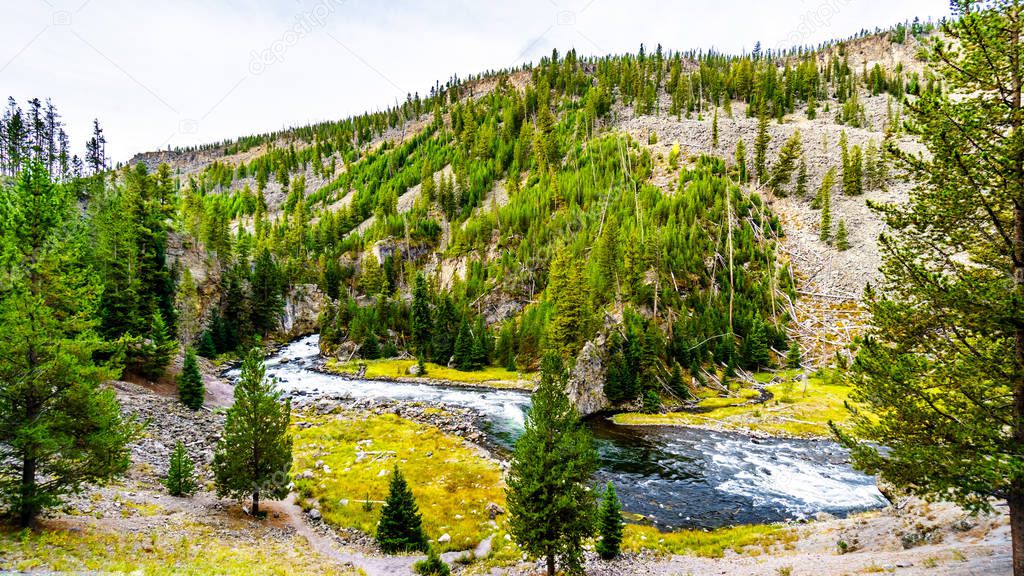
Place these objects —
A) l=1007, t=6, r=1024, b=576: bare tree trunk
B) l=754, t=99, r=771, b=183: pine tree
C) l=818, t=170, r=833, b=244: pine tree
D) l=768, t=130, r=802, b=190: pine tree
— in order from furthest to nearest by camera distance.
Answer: l=754, t=99, r=771, b=183: pine tree, l=768, t=130, r=802, b=190: pine tree, l=818, t=170, r=833, b=244: pine tree, l=1007, t=6, r=1024, b=576: bare tree trunk

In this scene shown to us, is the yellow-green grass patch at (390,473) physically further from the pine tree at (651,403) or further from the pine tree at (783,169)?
the pine tree at (783,169)

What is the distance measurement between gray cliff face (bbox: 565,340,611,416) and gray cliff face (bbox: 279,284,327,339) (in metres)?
77.5

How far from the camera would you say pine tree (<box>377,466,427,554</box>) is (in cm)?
2139

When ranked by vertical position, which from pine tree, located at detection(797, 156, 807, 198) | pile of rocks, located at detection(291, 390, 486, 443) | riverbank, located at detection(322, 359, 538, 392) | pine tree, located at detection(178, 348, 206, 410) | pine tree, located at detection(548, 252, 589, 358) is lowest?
pile of rocks, located at detection(291, 390, 486, 443)

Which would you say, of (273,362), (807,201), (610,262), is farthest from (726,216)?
(273,362)

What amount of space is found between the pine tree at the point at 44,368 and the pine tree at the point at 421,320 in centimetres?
6600

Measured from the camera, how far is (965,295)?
33.7 feet

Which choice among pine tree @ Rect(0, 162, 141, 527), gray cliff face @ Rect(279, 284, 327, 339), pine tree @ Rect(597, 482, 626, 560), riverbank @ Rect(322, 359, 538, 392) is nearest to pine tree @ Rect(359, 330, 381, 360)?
riverbank @ Rect(322, 359, 538, 392)

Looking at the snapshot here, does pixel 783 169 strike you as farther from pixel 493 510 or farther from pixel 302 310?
pixel 302 310

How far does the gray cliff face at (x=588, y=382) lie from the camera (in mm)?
50750

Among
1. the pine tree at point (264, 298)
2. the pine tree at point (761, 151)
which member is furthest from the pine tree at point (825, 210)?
the pine tree at point (264, 298)

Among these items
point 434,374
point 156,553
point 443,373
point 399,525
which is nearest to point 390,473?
point 399,525

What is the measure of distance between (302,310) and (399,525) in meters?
97.0

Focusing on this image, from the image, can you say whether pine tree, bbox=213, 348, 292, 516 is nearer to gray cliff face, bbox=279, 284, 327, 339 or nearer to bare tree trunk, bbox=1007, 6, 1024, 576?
bare tree trunk, bbox=1007, 6, 1024, 576
